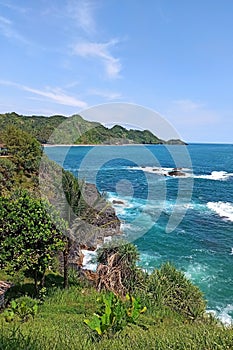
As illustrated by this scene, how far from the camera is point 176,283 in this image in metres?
12.6

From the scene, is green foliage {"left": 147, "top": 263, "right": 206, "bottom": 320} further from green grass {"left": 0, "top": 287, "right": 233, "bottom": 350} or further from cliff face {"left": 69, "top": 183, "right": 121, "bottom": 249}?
cliff face {"left": 69, "top": 183, "right": 121, "bottom": 249}

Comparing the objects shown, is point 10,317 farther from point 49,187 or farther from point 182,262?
point 49,187

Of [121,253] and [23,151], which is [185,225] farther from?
[23,151]

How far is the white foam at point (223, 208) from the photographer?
29.1 m

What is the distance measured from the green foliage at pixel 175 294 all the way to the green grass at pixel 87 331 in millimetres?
474

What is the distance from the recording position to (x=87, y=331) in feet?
22.7

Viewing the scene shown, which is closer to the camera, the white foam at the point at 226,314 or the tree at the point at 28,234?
the tree at the point at 28,234

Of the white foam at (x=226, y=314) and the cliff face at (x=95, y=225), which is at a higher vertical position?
the cliff face at (x=95, y=225)

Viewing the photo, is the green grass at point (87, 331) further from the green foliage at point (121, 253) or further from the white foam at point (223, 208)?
the white foam at point (223, 208)

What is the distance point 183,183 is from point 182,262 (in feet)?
98.0

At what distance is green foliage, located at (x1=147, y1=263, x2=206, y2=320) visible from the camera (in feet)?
38.7

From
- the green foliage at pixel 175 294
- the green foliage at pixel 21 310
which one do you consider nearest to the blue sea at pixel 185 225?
the green foliage at pixel 175 294

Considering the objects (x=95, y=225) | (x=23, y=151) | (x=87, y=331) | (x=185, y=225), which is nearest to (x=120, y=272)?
(x=87, y=331)

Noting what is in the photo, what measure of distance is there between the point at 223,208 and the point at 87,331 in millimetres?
27531
